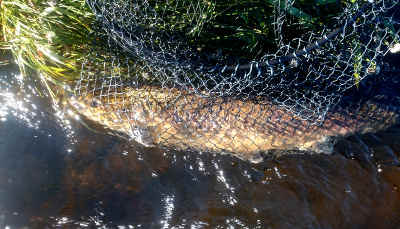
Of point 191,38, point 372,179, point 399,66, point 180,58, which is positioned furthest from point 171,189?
point 399,66

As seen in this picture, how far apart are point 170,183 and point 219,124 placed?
49 cm

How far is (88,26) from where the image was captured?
8.73 ft

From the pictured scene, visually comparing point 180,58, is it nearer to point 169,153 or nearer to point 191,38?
point 191,38

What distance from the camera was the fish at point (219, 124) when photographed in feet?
8.40

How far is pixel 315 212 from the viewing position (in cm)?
231

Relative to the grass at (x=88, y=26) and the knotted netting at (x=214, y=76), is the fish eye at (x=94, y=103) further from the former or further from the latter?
the grass at (x=88, y=26)

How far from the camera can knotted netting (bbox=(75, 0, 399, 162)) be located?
2.43 m

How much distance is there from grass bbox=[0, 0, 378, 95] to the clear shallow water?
1.09ft

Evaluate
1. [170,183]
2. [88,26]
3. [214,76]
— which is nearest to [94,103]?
[88,26]

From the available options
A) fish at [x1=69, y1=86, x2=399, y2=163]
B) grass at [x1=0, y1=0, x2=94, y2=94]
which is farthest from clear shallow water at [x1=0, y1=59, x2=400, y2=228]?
grass at [x1=0, y1=0, x2=94, y2=94]

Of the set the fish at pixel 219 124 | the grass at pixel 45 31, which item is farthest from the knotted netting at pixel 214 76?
the grass at pixel 45 31

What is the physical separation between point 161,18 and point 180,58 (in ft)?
1.01

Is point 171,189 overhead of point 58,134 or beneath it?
beneath

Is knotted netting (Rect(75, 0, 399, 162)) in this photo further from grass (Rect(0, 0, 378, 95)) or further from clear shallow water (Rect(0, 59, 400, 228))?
clear shallow water (Rect(0, 59, 400, 228))
